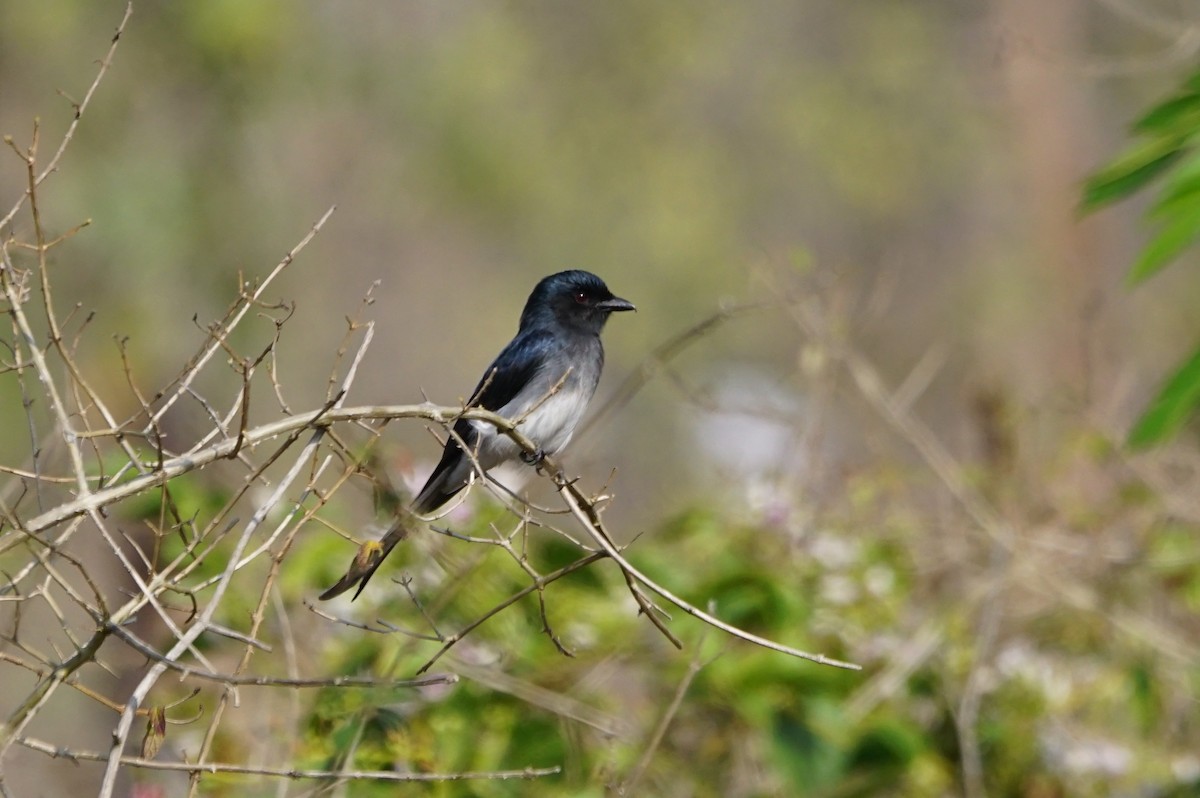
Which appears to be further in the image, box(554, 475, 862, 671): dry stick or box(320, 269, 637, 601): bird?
box(320, 269, 637, 601): bird

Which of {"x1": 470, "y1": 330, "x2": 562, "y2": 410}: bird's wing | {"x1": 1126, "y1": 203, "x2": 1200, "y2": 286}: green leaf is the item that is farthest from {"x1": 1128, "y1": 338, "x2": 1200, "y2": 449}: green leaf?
{"x1": 470, "y1": 330, "x2": 562, "y2": 410}: bird's wing

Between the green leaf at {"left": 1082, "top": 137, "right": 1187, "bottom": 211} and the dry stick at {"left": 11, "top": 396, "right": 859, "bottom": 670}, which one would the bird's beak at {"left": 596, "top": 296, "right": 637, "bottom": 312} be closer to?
the green leaf at {"left": 1082, "top": 137, "right": 1187, "bottom": 211}

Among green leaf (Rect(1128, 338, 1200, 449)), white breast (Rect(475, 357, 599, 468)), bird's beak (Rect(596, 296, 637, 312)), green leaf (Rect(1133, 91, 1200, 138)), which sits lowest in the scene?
green leaf (Rect(1128, 338, 1200, 449))

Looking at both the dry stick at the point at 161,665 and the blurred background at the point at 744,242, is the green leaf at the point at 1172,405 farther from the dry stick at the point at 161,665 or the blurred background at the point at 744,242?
the blurred background at the point at 744,242

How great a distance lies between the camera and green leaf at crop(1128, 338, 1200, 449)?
239 centimetres

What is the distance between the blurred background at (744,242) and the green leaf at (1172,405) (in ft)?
5.50

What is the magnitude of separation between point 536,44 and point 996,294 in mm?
7194

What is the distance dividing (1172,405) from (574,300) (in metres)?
2.99

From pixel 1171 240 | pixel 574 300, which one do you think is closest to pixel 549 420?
pixel 574 300

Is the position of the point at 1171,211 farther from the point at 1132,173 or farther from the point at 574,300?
the point at 574,300

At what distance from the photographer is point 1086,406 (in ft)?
19.1

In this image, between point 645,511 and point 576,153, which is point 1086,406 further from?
point 576,153

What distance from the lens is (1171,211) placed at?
246 centimetres

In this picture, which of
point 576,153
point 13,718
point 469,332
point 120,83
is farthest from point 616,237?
point 13,718
